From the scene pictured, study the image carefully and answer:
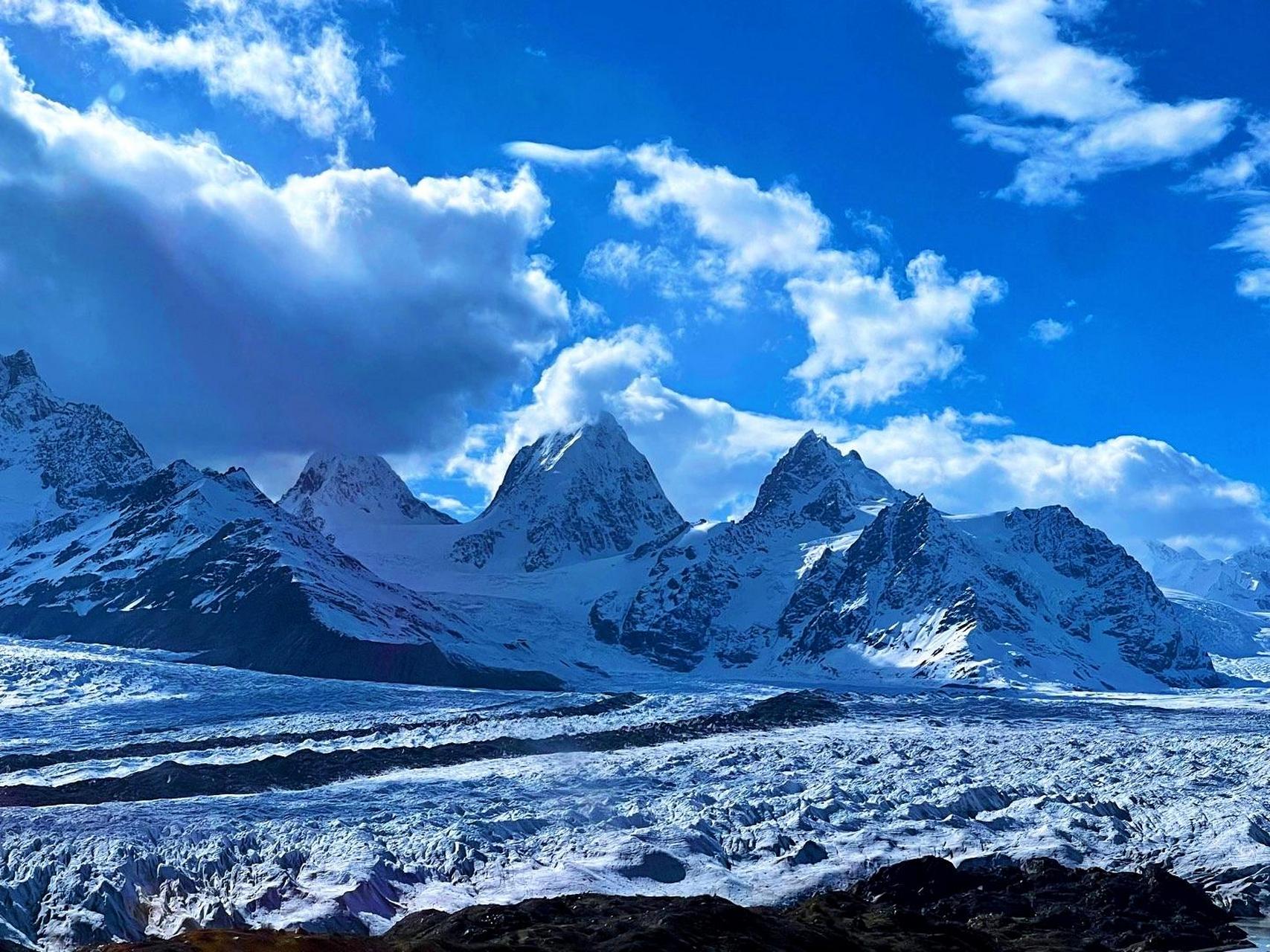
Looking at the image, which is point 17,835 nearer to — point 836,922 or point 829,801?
point 836,922

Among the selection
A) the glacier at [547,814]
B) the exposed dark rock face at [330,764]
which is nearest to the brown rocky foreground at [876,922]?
the glacier at [547,814]

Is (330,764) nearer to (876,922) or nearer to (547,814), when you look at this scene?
(547,814)

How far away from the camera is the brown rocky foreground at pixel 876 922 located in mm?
62156

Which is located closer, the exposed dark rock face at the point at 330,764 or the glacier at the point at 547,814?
the glacier at the point at 547,814

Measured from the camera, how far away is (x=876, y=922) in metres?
72.2

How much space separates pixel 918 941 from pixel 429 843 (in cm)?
3384

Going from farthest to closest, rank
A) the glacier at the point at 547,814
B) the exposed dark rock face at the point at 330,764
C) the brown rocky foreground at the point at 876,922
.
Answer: the exposed dark rock face at the point at 330,764 < the glacier at the point at 547,814 < the brown rocky foreground at the point at 876,922

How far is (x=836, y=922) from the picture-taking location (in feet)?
237

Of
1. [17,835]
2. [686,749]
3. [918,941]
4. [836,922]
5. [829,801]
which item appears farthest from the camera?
[686,749]

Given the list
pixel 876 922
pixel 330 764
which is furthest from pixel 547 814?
pixel 876 922

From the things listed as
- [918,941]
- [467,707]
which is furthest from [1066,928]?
[467,707]

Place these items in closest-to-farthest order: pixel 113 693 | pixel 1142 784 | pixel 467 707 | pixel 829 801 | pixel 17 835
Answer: pixel 17 835, pixel 829 801, pixel 1142 784, pixel 113 693, pixel 467 707

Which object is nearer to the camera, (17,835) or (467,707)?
(17,835)

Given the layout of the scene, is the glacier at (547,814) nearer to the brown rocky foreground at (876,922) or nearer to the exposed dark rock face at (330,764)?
the exposed dark rock face at (330,764)
